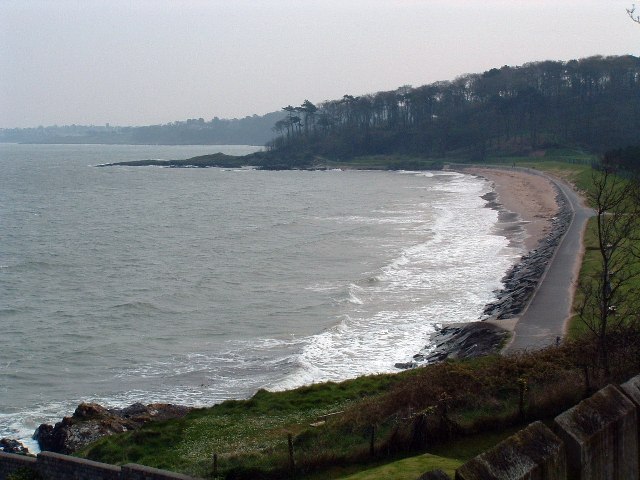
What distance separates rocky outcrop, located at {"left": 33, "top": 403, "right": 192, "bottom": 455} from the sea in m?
1.11

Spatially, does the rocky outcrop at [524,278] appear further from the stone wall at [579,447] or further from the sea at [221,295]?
the stone wall at [579,447]

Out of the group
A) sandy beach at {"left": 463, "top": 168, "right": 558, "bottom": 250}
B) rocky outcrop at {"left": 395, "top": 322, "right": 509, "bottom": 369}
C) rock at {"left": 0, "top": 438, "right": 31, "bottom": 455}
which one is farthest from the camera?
sandy beach at {"left": 463, "top": 168, "right": 558, "bottom": 250}

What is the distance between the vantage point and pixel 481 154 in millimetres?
134375

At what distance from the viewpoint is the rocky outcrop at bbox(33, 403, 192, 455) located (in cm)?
1816

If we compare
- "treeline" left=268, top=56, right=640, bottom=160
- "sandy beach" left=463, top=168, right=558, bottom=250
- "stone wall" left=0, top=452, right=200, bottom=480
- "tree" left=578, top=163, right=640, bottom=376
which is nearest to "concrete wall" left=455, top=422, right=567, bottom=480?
"stone wall" left=0, top=452, right=200, bottom=480

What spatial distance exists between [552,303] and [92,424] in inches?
633

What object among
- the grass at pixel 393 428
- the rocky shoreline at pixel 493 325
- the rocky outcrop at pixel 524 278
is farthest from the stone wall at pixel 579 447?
the rocky outcrop at pixel 524 278

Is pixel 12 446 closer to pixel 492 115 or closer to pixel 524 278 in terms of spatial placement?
pixel 524 278

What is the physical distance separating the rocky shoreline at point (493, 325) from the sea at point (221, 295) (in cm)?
70


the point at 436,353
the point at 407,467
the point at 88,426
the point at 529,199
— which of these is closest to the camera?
the point at 407,467

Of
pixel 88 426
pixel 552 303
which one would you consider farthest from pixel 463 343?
pixel 88 426

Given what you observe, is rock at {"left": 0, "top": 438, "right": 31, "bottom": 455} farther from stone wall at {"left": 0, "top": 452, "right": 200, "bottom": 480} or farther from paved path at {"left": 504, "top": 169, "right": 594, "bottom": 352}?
paved path at {"left": 504, "top": 169, "right": 594, "bottom": 352}

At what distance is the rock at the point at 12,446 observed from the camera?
17.8 meters

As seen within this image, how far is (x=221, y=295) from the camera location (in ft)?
124
